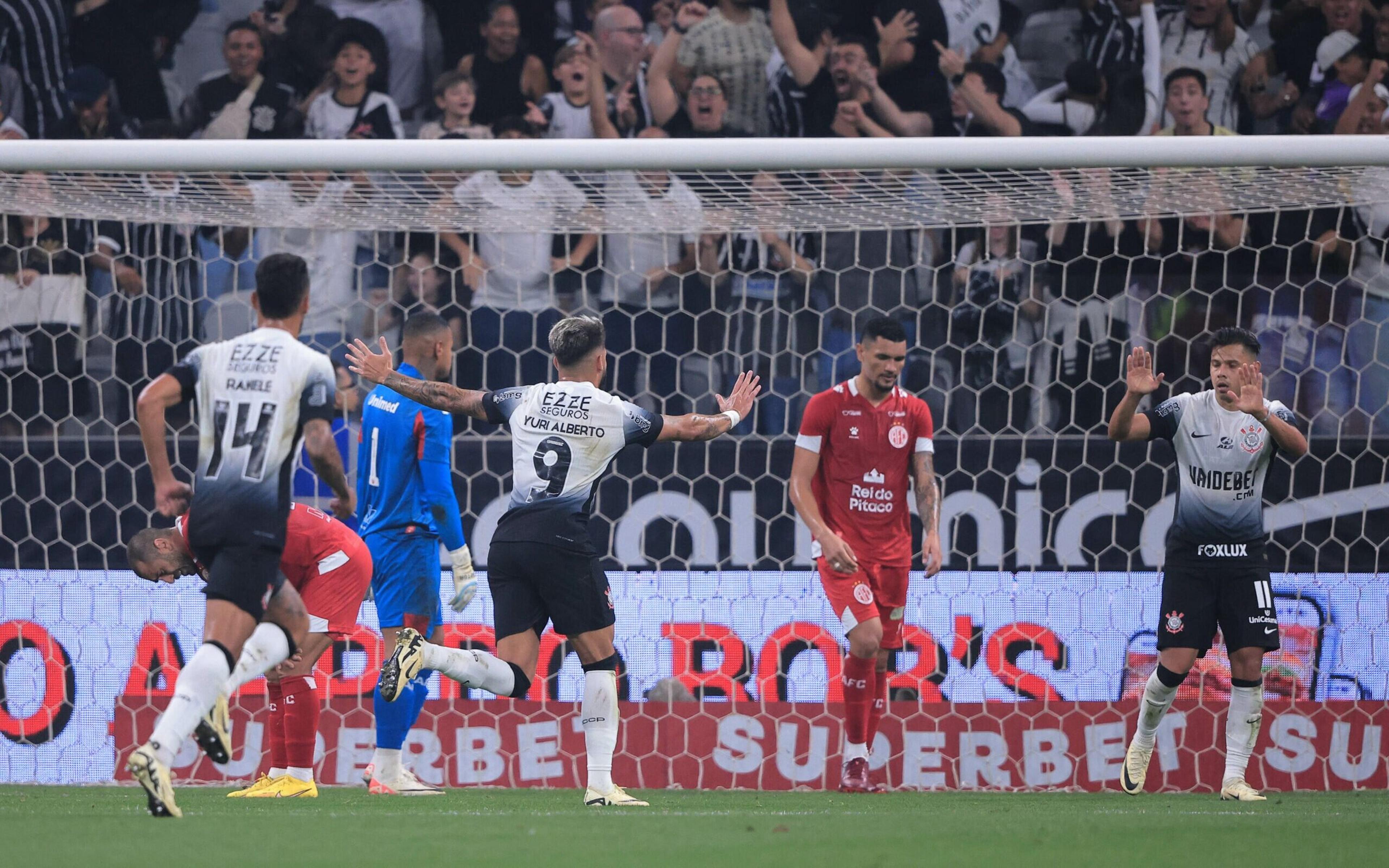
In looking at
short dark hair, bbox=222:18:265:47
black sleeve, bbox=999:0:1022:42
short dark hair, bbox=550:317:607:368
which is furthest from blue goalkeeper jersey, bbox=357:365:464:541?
black sleeve, bbox=999:0:1022:42

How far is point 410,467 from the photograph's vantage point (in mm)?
6062

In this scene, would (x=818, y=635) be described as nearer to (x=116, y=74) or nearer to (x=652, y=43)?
(x=652, y=43)

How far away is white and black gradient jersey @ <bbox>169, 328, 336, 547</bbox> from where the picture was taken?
447 centimetres

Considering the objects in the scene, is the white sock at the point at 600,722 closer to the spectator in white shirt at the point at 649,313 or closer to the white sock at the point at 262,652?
the white sock at the point at 262,652

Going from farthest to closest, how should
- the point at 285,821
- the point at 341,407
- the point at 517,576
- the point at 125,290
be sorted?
the point at 125,290
the point at 341,407
the point at 517,576
the point at 285,821

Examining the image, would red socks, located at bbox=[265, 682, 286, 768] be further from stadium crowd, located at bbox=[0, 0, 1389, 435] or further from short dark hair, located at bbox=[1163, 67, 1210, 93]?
short dark hair, located at bbox=[1163, 67, 1210, 93]

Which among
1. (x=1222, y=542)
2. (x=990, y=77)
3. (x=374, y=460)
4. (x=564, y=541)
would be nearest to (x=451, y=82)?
(x=990, y=77)

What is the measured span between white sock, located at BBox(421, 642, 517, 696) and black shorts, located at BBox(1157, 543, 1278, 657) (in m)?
2.72

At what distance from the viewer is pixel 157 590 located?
23.0 feet

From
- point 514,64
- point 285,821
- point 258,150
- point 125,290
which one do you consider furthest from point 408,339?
point 514,64

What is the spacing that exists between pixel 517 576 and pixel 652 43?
5916 mm

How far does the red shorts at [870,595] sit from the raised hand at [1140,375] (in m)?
1.27

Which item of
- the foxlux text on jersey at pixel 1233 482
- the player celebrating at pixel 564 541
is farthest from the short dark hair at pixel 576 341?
the foxlux text on jersey at pixel 1233 482

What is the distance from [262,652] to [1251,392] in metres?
3.74
